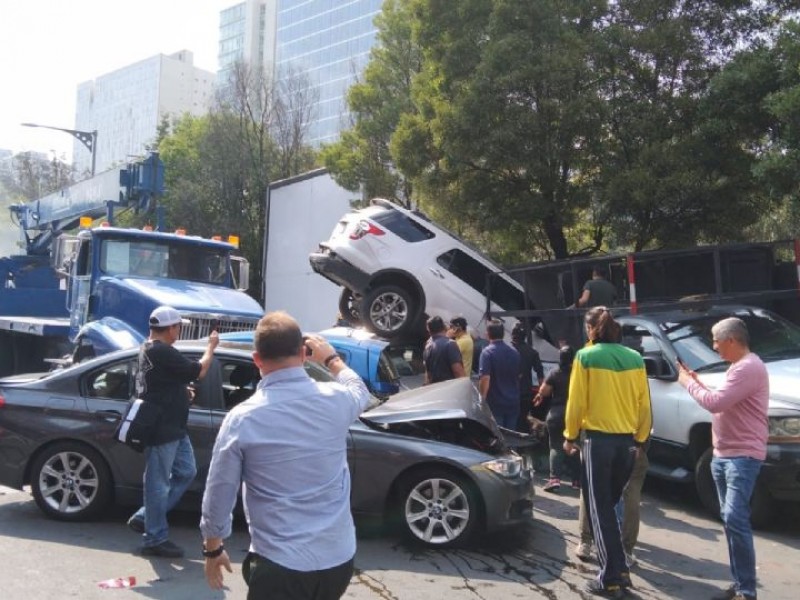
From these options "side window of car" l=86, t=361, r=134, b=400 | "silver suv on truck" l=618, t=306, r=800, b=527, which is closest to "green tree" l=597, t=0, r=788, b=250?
"silver suv on truck" l=618, t=306, r=800, b=527

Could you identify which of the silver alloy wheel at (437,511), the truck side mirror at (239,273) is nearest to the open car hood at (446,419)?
the silver alloy wheel at (437,511)

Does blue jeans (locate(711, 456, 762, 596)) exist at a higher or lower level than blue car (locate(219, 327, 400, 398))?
lower

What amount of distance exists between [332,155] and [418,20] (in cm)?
485

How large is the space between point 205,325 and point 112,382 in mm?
3566

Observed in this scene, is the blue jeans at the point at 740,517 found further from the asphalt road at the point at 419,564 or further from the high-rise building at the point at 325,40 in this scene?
the high-rise building at the point at 325,40

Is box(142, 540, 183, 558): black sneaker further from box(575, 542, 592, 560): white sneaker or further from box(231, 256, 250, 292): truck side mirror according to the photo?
box(231, 256, 250, 292): truck side mirror

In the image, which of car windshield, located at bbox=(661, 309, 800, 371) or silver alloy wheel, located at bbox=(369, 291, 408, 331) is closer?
car windshield, located at bbox=(661, 309, 800, 371)

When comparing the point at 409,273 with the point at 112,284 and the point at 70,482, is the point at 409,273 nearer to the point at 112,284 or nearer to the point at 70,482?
the point at 112,284

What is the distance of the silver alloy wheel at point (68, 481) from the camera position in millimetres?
6207

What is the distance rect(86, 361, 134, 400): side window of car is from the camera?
6367 millimetres

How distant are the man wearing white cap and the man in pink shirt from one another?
3.29 m

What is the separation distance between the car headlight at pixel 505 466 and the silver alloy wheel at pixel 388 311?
586 centimetres

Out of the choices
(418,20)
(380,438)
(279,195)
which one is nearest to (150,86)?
(279,195)

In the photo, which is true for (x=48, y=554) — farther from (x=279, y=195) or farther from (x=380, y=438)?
(x=279, y=195)
